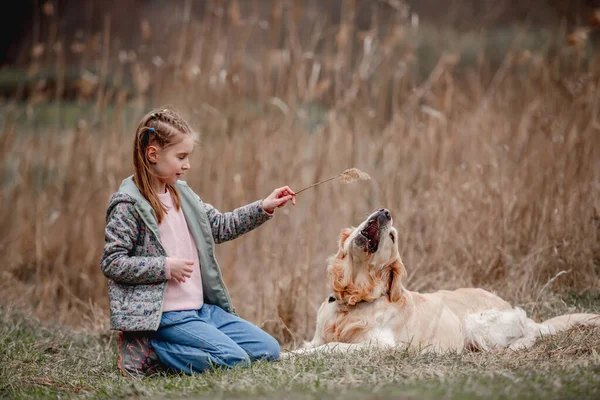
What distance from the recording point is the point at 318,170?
523cm

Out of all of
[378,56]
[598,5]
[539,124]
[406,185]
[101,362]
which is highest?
[598,5]

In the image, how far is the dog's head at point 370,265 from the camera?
376 centimetres

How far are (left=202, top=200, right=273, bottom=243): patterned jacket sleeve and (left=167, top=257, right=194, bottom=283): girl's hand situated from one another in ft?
1.49

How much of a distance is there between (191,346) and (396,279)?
1225 millimetres

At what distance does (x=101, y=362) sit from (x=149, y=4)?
22.4 feet

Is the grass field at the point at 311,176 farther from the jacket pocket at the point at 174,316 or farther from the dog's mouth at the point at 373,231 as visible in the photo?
the dog's mouth at the point at 373,231

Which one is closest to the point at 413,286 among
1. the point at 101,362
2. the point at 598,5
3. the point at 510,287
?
the point at 510,287

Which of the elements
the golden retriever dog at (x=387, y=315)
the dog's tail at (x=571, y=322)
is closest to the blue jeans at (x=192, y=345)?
the golden retriever dog at (x=387, y=315)

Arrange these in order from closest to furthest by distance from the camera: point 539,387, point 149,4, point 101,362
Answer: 1. point 539,387
2. point 101,362
3. point 149,4

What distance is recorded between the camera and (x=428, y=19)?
31.8 ft

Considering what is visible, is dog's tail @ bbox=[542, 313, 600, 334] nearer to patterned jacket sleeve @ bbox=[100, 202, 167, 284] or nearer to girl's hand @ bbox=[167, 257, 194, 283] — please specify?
girl's hand @ bbox=[167, 257, 194, 283]

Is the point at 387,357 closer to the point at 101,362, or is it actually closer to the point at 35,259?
the point at 101,362

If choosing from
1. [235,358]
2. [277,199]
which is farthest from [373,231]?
[235,358]

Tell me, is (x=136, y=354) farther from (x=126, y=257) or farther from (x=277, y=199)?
(x=277, y=199)
